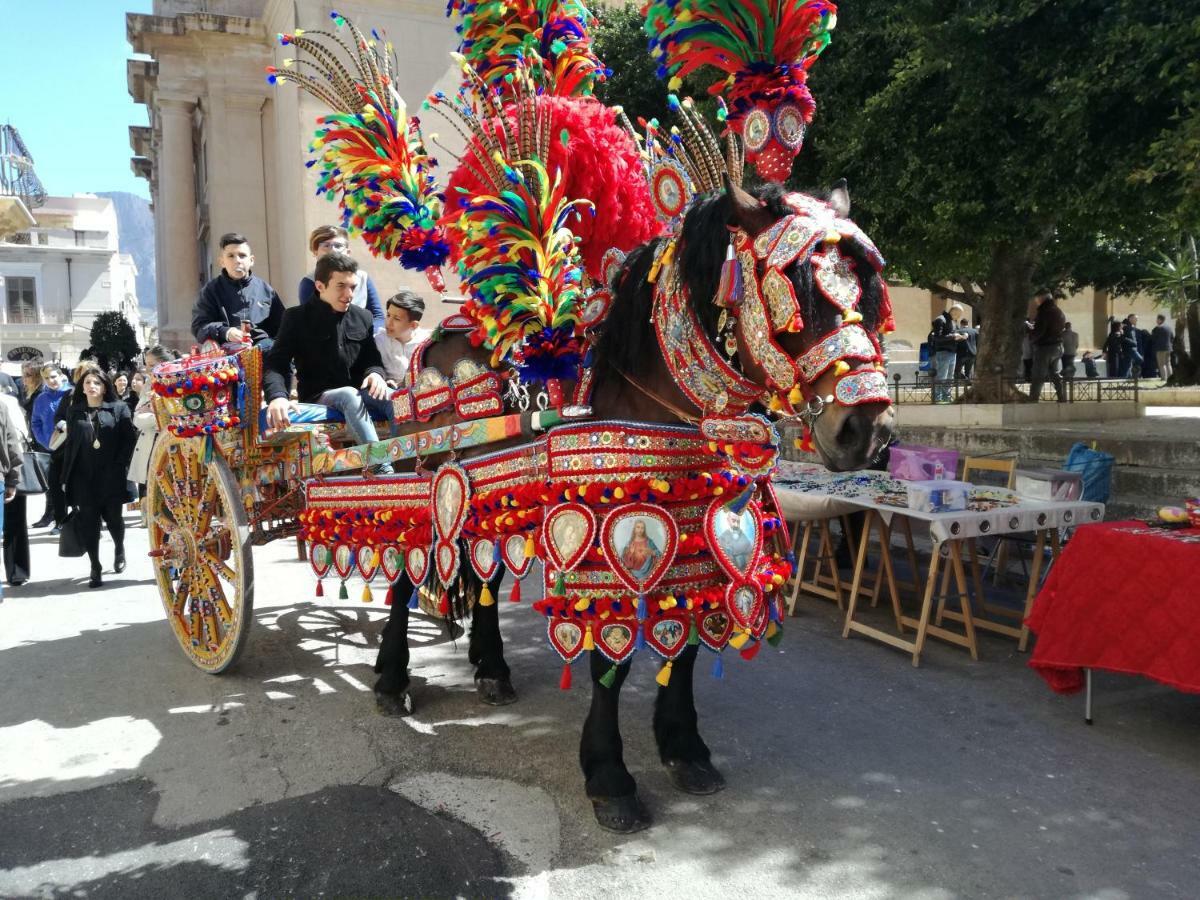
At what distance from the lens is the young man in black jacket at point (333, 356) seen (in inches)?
167

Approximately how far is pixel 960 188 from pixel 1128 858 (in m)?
5.98

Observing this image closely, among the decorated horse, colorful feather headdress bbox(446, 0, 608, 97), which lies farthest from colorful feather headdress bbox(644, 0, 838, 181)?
colorful feather headdress bbox(446, 0, 608, 97)

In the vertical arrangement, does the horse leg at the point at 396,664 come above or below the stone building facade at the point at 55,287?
below

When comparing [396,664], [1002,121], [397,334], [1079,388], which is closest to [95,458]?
[397,334]

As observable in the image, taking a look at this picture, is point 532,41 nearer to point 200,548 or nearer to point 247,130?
point 200,548

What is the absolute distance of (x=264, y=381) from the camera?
4.27 metres

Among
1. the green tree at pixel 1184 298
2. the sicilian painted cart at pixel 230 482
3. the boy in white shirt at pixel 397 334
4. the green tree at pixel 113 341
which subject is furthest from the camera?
the green tree at pixel 113 341

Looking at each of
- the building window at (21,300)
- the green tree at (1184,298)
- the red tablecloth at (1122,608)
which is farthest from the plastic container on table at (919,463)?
the building window at (21,300)

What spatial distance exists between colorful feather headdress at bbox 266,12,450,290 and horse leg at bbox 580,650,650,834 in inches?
76.9

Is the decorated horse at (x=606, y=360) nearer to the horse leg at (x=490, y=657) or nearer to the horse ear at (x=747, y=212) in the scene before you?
the horse ear at (x=747, y=212)

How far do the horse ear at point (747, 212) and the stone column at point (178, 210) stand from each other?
69.9 ft

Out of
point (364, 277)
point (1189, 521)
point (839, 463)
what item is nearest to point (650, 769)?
point (839, 463)

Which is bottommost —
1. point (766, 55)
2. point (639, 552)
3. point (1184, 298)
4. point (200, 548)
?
point (200, 548)

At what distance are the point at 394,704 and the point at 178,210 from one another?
22906 mm
